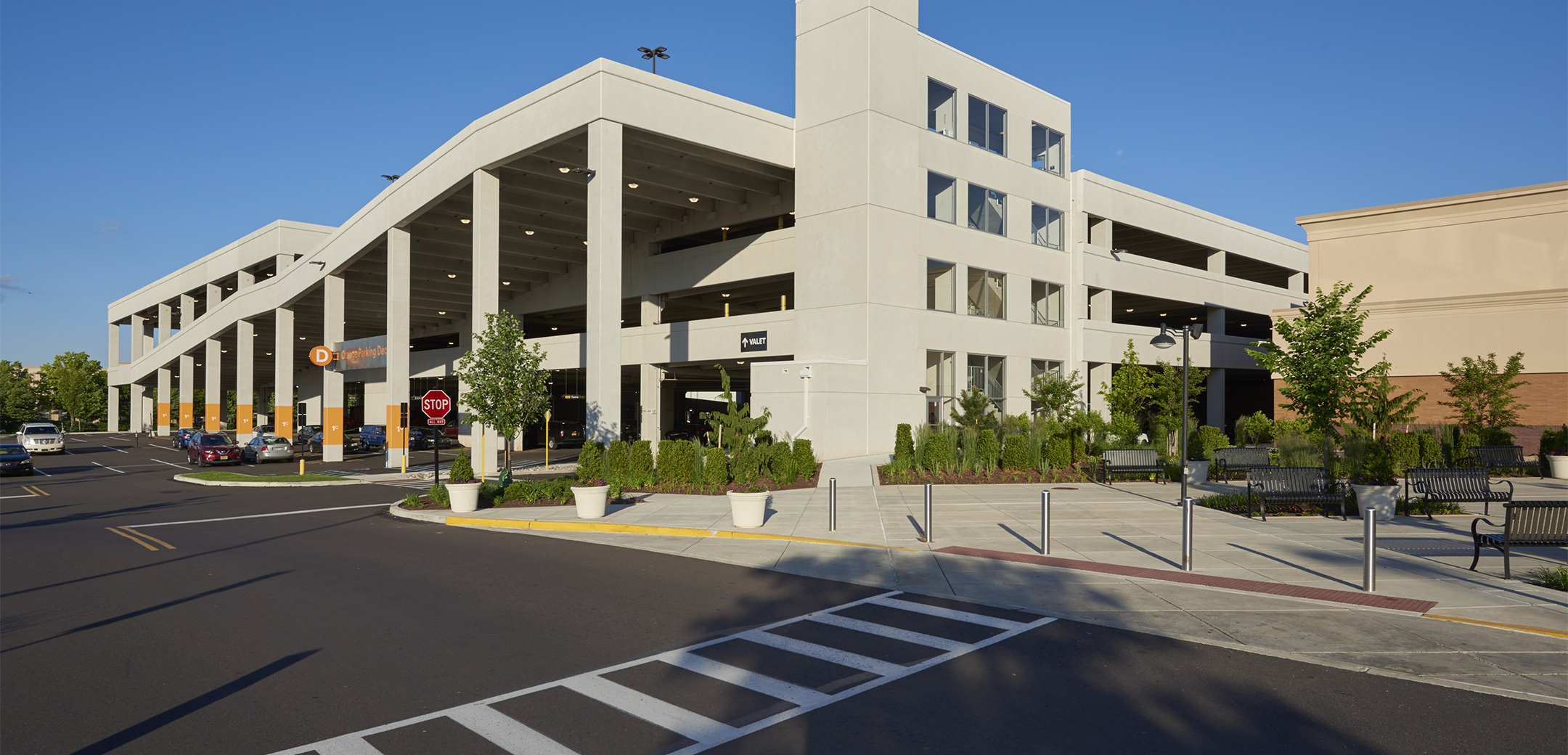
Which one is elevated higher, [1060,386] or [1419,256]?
[1419,256]

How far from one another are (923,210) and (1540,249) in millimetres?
21604

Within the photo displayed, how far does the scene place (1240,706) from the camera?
6.15 meters

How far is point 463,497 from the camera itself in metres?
18.9

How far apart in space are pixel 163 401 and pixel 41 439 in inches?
1448

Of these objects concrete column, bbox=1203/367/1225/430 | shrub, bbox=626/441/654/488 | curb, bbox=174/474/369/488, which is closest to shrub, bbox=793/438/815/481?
shrub, bbox=626/441/654/488


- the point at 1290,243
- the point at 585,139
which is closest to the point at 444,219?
the point at 585,139

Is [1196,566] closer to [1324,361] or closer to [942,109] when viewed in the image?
[1324,361]

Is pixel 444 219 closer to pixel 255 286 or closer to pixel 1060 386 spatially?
pixel 255 286

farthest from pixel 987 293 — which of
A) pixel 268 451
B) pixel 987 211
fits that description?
pixel 268 451

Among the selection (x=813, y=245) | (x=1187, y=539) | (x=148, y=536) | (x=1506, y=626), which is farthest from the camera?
(x=813, y=245)

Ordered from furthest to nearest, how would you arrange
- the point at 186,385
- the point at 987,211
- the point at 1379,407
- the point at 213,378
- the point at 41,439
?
the point at 186,385
the point at 213,378
the point at 41,439
the point at 987,211
the point at 1379,407

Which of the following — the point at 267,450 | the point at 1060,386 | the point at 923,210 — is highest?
the point at 923,210

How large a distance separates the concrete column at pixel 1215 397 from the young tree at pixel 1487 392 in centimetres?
1756

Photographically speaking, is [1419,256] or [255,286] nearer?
[1419,256]
